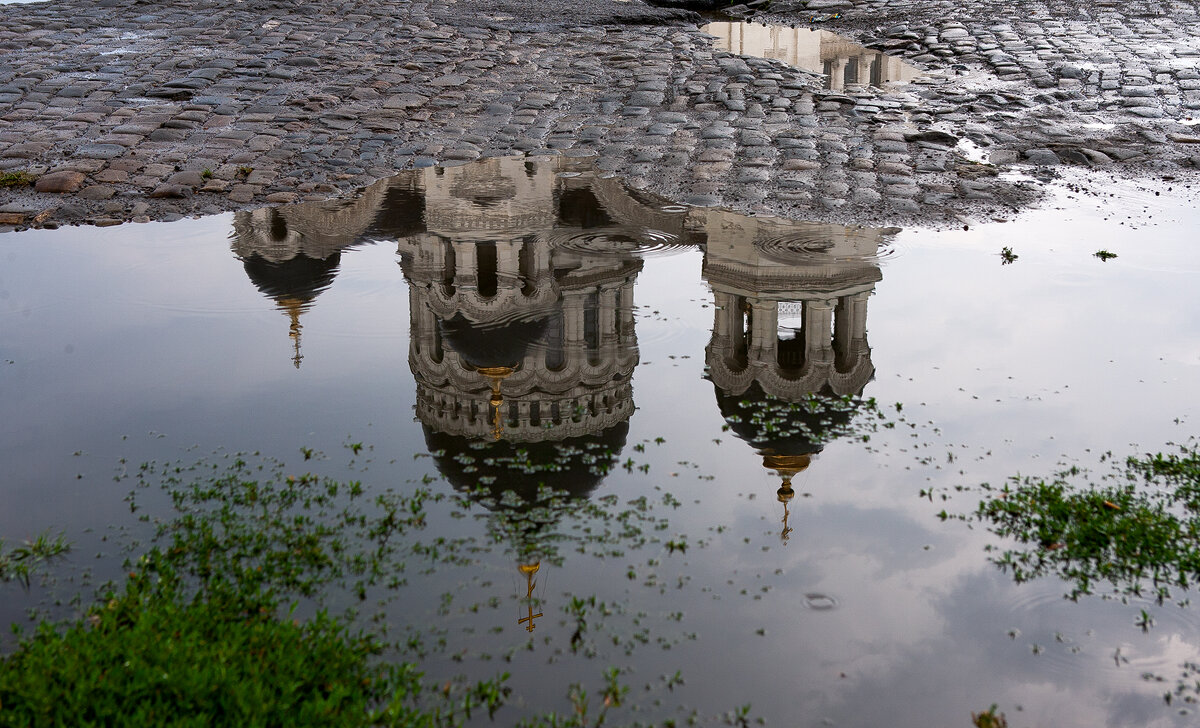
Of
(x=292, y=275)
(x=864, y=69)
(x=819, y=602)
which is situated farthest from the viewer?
(x=864, y=69)

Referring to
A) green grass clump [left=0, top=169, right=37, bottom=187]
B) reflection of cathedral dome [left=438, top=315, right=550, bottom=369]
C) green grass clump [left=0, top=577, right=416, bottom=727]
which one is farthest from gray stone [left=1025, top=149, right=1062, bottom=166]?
green grass clump [left=0, top=169, right=37, bottom=187]

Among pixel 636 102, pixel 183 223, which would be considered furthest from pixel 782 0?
pixel 183 223

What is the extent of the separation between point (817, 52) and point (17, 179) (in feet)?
39.7

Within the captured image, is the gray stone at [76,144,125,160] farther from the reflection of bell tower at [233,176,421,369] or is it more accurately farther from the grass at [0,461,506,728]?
the grass at [0,461,506,728]

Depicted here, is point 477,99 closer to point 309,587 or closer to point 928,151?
point 928,151

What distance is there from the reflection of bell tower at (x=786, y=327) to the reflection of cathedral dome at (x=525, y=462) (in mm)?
920

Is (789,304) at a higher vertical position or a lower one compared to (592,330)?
lower

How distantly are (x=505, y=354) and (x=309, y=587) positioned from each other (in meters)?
3.19

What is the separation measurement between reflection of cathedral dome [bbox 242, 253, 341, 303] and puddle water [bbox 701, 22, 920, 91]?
8405 mm

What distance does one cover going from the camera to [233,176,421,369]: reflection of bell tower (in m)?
8.91

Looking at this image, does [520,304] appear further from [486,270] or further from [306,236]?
[306,236]

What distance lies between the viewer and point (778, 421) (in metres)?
6.99

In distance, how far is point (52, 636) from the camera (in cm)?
470

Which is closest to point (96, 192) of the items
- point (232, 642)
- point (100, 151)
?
point (100, 151)
